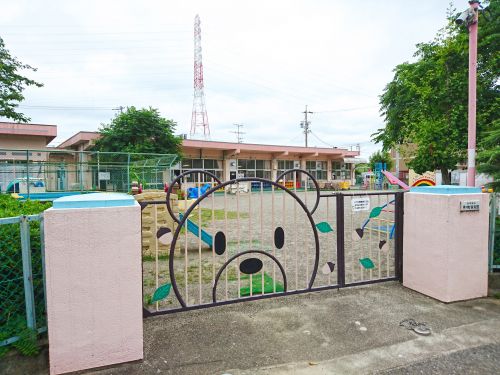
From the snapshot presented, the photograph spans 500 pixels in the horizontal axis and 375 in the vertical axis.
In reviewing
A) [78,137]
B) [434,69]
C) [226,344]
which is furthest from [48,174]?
[434,69]

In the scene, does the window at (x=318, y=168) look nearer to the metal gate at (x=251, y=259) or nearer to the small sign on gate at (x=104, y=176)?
the small sign on gate at (x=104, y=176)

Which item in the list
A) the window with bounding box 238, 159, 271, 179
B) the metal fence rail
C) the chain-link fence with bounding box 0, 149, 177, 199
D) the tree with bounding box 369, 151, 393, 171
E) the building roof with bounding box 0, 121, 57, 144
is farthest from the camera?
the tree with bounding box 369, 151, 393, 171

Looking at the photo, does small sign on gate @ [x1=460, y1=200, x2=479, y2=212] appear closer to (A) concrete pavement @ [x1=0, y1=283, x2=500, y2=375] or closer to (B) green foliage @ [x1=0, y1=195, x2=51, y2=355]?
(A) concrete pavement @ [x1=0, y1=283, x2=500, y2=375]

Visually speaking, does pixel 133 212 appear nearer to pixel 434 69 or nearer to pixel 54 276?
pixel 54 276

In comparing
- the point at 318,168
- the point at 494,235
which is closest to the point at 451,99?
the point at 494,235

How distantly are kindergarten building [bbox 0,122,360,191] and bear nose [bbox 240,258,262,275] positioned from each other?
11458mm

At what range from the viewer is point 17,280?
2.76 metres

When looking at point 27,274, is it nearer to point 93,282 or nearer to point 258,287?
point 93,282

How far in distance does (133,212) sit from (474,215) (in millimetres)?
3899

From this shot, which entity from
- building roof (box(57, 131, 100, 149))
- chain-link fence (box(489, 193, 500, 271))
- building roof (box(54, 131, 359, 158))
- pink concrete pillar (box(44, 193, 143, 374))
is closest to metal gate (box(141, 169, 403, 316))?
pink concrete pillar (box(44, 193, 143, 374))

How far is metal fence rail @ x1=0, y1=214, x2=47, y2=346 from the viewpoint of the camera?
268 cm

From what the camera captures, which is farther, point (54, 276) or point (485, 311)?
point (485, 311)

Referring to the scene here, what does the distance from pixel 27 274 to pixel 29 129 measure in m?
23.6

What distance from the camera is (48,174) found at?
1555cm
